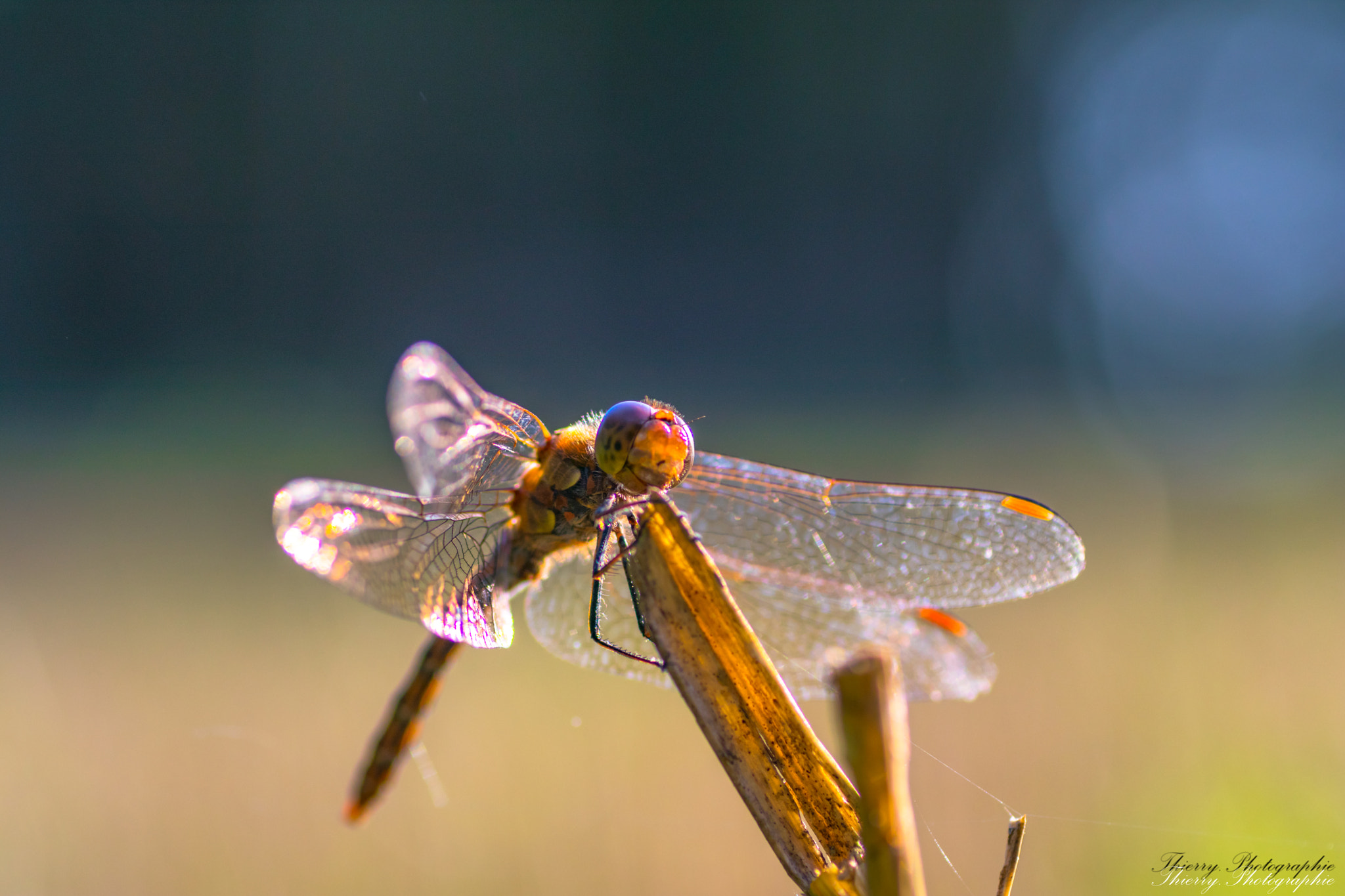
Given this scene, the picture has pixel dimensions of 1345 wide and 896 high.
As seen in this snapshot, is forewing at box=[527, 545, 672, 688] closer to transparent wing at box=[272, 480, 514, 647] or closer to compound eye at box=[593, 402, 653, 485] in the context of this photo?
transparent wing at box=[272, 480, 514, 647]

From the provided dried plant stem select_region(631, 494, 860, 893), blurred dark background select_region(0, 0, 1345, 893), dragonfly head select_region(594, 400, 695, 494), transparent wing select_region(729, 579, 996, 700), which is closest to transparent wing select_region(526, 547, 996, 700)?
transparent wing select_region(729, 579, 996, 700)

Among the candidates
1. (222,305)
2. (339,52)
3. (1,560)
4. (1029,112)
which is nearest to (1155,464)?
(1,560)

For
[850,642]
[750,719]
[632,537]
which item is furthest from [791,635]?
[750,719]

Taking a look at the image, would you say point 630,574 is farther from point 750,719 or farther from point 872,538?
point 872,538

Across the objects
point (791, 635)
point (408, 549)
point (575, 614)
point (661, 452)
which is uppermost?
point (661, 452)

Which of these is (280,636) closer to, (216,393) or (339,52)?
(216,393)

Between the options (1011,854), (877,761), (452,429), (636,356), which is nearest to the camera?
(877,761)

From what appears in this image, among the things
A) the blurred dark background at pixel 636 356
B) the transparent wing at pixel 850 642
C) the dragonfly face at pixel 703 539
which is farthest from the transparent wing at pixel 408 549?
the blurred dark background at pixel 636 356
